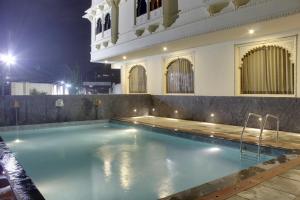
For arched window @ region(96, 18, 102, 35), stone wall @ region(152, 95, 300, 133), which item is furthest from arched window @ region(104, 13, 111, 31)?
stone wall @ region(152, 95, 300, 133)

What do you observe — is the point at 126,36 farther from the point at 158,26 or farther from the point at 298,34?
the point at 298,34

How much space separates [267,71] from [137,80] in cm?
848

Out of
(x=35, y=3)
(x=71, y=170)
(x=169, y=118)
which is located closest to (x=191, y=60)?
(x=169, y=118)

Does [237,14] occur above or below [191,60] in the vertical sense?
above

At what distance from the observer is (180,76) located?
13180 mm

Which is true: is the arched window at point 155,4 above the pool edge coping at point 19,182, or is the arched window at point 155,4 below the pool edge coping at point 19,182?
above

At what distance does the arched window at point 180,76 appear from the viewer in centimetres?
1268

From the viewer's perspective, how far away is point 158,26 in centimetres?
1158

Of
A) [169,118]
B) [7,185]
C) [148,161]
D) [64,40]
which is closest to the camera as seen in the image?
[7,185]

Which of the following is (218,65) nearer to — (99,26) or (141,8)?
(141,8)

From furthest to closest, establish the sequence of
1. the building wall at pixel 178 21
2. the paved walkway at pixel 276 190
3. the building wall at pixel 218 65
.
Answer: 1. the building wall at pixel 218 65
2. the building wall at pixel 178 21
3. the paved walkway at pixel 276 190

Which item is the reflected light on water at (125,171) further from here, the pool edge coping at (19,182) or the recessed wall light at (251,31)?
the recessed wall light at (251,31)

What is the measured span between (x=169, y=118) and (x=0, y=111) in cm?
721

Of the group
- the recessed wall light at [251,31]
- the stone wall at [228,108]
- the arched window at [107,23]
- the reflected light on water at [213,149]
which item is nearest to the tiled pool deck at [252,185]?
the reflected light on water at [213,149]
